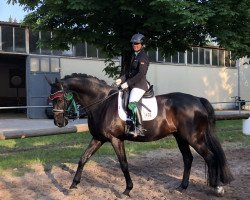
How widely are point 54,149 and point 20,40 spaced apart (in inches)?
626

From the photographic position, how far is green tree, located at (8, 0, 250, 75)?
43.5 feet

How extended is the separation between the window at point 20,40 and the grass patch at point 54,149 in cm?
1278

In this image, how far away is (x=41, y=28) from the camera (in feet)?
51.5

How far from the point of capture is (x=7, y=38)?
81.0 feet

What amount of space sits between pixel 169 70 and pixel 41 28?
18293mm

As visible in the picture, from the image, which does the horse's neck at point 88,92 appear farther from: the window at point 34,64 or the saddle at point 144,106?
the window at point 34,64

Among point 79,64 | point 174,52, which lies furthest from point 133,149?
point 79,64

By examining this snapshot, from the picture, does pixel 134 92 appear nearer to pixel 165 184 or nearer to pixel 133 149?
pixel 165 184

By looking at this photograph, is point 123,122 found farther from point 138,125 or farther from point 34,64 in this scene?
point 34,64

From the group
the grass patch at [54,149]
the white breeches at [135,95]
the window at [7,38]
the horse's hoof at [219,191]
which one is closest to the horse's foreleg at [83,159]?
the white breeches at [135,95]

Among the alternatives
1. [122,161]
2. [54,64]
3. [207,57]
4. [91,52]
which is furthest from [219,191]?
[207,57]

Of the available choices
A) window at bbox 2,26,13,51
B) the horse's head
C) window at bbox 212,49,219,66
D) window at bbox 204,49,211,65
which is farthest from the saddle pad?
window at bbox 212,49,219,66

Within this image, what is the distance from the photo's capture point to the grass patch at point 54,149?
9.00 meters

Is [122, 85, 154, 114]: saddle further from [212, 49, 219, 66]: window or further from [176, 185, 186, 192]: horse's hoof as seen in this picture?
[212, 49, 219, 66]: window
